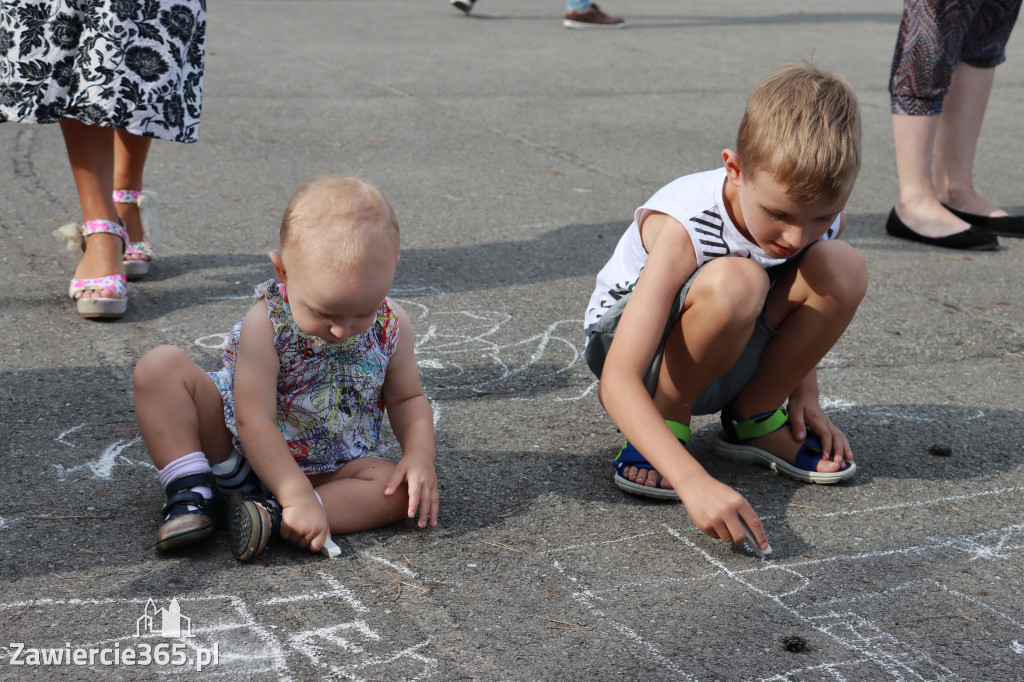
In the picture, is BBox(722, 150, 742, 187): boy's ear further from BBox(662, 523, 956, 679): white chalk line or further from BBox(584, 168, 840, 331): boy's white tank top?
BBox(662, 523, 956, 679): white chalk line

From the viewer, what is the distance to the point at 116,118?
10.5 feet

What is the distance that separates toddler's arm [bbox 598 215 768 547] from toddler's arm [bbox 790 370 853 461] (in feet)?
1.60

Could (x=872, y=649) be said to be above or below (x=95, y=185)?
below

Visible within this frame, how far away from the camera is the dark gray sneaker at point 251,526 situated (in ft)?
6.45

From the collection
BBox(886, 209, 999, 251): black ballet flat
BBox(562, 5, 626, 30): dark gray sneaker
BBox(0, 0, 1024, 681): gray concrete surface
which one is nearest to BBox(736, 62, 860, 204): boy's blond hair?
BBox(0, 0, 1024, 681): gray concrete surface

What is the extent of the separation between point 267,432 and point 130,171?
1940mm

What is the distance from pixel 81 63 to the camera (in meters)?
3.19

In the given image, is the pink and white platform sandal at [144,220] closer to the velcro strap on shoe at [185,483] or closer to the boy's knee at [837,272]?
the velcro strap on shoe at [185,483]

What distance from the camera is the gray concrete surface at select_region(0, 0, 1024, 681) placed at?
1.81 m

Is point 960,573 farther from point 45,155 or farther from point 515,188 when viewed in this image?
point 45,155

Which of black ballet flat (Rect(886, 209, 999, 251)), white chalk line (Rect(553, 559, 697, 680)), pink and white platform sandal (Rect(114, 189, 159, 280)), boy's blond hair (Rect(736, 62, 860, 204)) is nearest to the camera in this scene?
white chalk line (Rect(553, 559, 697, 680))

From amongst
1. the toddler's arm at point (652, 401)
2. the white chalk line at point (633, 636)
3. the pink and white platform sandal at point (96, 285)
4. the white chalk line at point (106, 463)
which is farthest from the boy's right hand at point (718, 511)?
the pink and white platform sandal at point (96, 285)

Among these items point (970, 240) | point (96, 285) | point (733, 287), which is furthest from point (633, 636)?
point (970, 240)

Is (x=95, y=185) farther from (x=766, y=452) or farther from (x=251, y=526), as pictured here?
(x=766, y=452)
